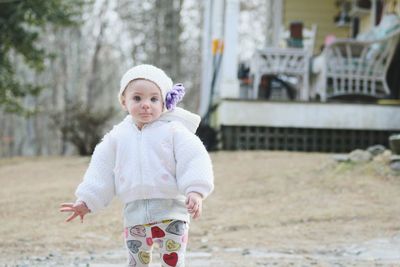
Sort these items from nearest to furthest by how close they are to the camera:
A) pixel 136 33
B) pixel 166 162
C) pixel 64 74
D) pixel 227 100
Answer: pixel 166 162 < pixel 227 100 < pixel 136 33 < pixel 64 74

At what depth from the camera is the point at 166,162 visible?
9.56 ft

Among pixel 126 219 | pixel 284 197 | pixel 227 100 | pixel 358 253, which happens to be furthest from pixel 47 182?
pixel 126 219

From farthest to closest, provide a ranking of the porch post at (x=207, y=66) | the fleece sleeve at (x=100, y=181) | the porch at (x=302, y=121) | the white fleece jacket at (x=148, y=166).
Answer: the porch post at (x=207, y=66)
the porch at (x=302, y=121)
the fleece sleeve at (x=100, y=181)
the white fleece jacket at (x=148, y=166)

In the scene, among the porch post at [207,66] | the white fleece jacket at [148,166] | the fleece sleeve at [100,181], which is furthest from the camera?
the porch post at [207,66]

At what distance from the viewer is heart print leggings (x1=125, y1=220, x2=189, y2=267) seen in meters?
2.88

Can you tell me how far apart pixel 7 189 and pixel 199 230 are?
4062 millimetres

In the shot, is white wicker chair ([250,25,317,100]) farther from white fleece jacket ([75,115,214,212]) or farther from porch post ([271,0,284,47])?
white fleece jacket ([75,115,214,212])

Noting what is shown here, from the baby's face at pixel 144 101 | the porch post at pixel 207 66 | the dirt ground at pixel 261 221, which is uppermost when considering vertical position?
the baby's face at pixel 144 101

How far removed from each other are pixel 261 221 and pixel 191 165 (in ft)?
10.9

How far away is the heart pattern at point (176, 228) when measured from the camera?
288cm

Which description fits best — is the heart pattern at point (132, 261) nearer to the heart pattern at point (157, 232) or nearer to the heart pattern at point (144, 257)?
the heart pattern at point (144, 257)

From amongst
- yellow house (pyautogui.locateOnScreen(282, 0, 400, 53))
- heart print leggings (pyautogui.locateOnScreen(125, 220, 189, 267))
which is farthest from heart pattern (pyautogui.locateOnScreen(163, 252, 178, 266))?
yellow house (pyautogui.locateOnScreen(282, 0, 400, 53))

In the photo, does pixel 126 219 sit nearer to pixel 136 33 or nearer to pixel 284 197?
pixel 284 197

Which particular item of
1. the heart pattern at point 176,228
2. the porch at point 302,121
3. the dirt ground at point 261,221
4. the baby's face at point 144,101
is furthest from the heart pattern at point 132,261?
→ the porch at point 302,121
